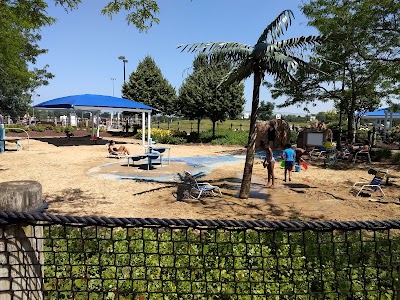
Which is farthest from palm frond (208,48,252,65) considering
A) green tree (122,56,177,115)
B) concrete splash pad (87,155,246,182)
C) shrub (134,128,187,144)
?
green tree (122,56,177,115)

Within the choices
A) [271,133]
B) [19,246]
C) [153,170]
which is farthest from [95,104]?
[19,246]

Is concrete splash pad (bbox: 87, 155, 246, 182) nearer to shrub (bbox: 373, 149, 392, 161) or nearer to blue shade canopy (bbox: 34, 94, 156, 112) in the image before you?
shrub (bbox: 373, 149, 392, 161)

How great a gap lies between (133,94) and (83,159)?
65.5ft

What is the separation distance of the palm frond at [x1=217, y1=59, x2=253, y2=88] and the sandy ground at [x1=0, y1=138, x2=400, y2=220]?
124 inches

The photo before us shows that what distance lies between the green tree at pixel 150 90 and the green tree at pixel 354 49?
49.1ft

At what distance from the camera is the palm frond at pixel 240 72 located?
8.46m

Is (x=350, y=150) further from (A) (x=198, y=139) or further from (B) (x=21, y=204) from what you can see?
(B) (x=21, y=204)

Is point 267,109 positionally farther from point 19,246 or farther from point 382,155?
point 19,246

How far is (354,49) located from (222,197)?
456 inches

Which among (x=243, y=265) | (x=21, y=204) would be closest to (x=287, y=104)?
(x=243, y=265)

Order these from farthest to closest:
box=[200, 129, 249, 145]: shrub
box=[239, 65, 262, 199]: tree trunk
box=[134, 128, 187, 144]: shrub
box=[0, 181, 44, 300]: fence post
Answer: box=[134, 128, 187, 144]: shrub
box=[200, 129, 249, 145]: shrub
box=[239, 65, 262, 199]: tree trunk
box=[0, 181, 44, 300]: fence post

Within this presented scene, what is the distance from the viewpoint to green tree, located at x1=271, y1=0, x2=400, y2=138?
12906mm

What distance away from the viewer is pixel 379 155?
57.7 feet

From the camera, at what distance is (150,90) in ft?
116
